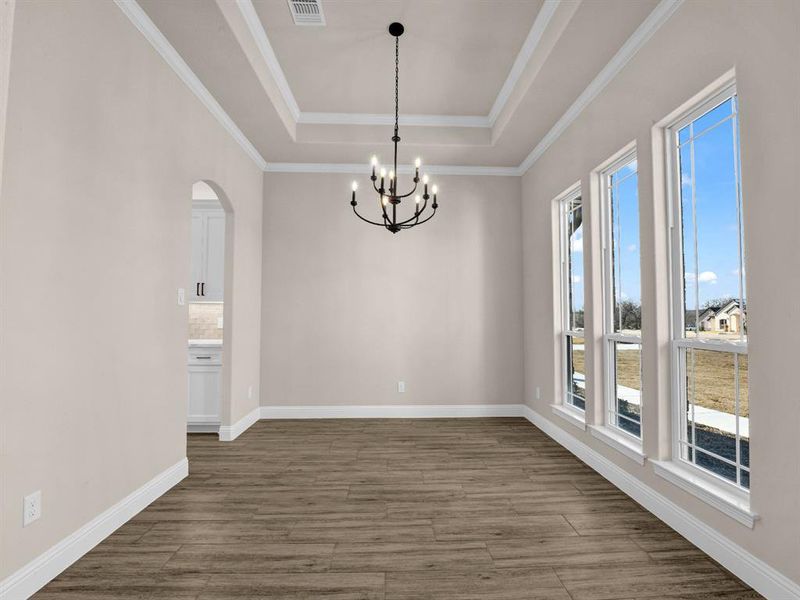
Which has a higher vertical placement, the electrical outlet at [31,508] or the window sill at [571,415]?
the electrical outlet at [31,508]

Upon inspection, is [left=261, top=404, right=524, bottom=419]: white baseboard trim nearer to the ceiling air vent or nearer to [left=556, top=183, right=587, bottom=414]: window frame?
[left=556, top=183, right=587, bottom=414]: window frame

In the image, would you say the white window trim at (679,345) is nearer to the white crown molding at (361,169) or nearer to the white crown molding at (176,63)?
the white crown molding at (361,169)

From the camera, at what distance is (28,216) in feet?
6.33

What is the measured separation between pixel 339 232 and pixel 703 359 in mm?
3920

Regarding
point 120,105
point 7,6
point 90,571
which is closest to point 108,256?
point 120,105

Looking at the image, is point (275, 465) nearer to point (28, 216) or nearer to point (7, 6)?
point (28, 216)

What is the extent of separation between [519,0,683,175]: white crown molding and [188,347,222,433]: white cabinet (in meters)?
3.86

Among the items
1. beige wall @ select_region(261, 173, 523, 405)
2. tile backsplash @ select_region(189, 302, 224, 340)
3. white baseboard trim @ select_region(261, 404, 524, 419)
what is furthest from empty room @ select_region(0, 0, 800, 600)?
tile backsplash @ select_region(189, 302, 224, 340)

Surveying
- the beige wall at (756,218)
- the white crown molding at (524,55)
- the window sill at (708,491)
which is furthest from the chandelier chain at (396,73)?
the window sill at (708,491)

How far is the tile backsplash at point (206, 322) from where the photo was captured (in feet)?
18.4

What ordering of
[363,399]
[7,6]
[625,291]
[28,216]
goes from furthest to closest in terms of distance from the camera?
1. [363,399]
2. [625,291]
3. [28,216]
4. [7,6]

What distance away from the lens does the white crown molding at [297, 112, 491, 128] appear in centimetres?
475

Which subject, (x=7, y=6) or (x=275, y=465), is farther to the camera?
(x=275, y=465)

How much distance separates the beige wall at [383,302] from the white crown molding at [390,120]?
0.79 meters
